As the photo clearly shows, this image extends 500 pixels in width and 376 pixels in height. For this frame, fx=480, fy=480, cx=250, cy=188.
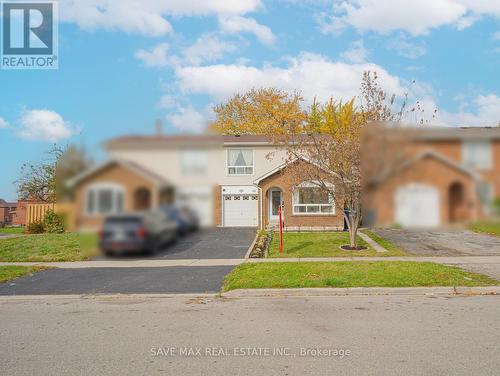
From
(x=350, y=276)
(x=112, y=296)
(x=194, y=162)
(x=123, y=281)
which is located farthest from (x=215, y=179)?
(x=123, y=281)

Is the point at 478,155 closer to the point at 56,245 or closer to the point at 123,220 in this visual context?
the point at 123,220

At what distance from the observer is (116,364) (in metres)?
8.65

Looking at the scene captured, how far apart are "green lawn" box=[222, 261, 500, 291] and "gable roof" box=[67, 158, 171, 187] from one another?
1511cm

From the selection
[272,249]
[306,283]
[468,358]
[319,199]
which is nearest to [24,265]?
[272,249]

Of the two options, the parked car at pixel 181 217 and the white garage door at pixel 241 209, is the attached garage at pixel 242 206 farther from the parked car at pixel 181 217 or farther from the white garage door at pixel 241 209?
the parked car at pixel 181 217

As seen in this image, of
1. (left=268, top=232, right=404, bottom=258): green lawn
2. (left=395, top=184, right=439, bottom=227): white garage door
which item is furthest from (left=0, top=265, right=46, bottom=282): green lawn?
(left=395, top=184, right=439, bottom=227): white garage door

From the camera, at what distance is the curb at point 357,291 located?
15.4 metres

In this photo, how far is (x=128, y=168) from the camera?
3.74 ft

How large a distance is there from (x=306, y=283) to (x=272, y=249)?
9138 mm

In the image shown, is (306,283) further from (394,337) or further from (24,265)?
(24,265)

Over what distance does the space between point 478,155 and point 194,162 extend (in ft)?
2.35

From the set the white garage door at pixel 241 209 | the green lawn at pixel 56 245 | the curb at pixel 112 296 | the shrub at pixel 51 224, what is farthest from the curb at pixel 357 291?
the shrub at pixel 51 224

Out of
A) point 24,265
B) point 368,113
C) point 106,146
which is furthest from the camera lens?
point 24,265

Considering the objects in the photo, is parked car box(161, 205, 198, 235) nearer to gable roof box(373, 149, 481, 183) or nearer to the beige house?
the beige house
